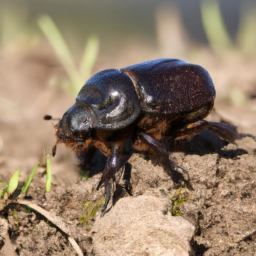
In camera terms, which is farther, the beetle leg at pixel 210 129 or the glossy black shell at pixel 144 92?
the beetle leg at pixel 210 129

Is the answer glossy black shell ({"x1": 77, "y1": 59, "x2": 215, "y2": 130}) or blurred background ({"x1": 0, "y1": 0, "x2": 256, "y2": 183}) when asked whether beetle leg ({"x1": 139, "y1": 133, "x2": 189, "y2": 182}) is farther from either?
blurred background ({"x1": 0, "y1": 0, "x2": 256, "y2": 183})

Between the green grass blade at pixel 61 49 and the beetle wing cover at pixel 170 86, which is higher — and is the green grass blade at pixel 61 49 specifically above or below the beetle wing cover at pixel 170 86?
above

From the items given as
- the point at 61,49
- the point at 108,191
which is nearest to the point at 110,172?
the point at 108,191

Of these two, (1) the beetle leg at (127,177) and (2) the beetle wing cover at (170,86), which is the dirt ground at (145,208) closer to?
(1) the beetle leg at (127,177)

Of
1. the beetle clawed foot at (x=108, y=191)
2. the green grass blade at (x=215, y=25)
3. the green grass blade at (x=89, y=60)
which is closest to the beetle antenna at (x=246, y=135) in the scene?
the beetle clawed foot at (x=108, y=191)

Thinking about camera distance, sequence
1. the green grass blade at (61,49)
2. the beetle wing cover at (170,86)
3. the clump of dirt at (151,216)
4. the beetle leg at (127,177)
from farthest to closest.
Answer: the green grass blade at (61,49) → the beetle wing cover at (170,86) → the beetle leg at (127,177) → the clump of dirt at (151,216)

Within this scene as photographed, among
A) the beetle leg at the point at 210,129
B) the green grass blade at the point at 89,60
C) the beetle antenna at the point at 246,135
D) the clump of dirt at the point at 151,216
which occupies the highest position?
the green grass blade at the point at 89,60

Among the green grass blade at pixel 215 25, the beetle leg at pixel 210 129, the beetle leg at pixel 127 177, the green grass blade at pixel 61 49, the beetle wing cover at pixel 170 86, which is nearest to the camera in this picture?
the beetle leg at pixel 127 177

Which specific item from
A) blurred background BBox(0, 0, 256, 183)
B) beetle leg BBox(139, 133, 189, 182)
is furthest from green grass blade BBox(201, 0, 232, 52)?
beetle leg BBox(139, 133, 189, 182)

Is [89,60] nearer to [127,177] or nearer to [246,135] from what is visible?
[246,135]
